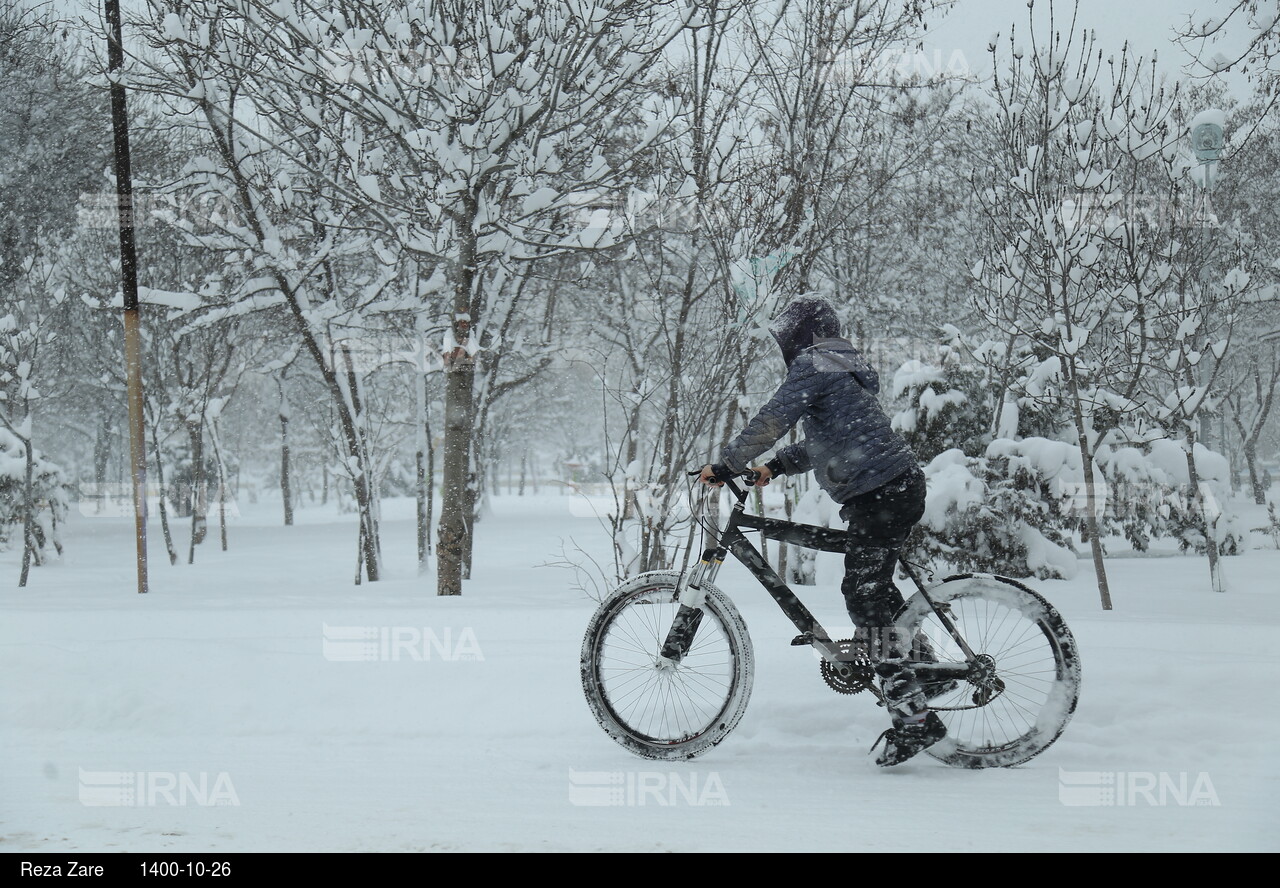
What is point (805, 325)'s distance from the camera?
3.49m

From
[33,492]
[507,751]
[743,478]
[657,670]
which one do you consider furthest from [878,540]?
[33,492]

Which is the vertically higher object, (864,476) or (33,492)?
(864,476)

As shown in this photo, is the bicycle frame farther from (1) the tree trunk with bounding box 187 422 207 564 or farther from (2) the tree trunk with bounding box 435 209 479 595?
(1) the tree trunk with bounding box 187 422 207 564

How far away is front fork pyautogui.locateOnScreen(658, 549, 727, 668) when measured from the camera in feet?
11.5

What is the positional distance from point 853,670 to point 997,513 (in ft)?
23.4

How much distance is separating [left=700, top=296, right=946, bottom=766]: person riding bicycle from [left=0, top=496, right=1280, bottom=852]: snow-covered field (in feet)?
0.73

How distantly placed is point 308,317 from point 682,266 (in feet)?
16.1

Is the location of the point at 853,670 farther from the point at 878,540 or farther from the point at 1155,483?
the point at 1155,483

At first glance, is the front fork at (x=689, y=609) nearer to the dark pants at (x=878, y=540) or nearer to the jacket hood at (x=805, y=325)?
the dark pants at (x=878, y=540)

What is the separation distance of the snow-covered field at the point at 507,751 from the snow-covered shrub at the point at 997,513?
209 inches

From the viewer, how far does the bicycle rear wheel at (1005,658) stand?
3.30 meters

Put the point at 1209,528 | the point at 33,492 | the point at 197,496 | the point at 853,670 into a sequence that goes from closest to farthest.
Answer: the point at 853,670 < the point at 1209,528 < the point at 33,492 < the point at 197,496

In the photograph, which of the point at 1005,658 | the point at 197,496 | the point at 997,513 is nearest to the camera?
the point at 1005,658
